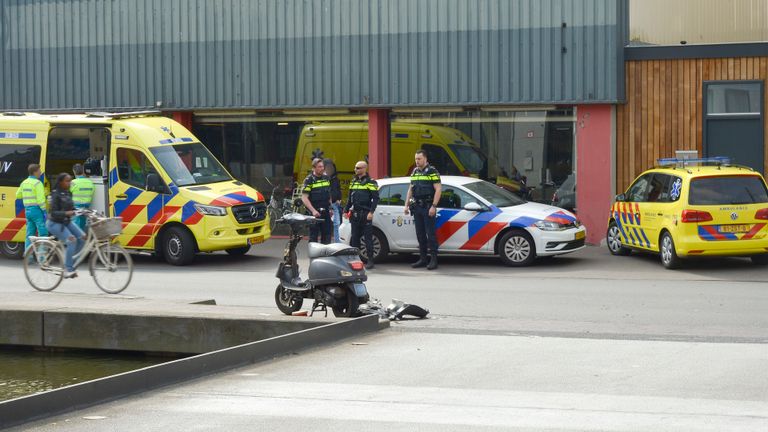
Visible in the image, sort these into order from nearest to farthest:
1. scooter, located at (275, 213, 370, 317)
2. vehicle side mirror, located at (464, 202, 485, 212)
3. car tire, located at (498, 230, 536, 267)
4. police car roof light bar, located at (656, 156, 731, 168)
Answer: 1. scooter, located at (275, 213, 370, 317)
2. police car roof light bar, located at (656, 156, 731, 168)
3. car tire, located at (498, 230, 536, 267)
4. vehicle side mirror, located at (464, 202, 485, 212)

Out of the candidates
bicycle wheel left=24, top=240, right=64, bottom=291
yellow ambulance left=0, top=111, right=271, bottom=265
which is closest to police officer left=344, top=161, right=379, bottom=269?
yellow ambulance left=0, top=111, right=271, bottom=265

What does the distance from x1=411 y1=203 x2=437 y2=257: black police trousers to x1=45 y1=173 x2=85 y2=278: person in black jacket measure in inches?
215

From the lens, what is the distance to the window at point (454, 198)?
64.7 feet

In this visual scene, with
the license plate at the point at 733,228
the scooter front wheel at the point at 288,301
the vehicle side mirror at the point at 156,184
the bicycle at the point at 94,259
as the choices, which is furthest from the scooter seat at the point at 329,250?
the vehicle side mirror at the point at 156,184

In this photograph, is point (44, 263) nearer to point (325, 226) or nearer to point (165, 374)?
point (325, 226)

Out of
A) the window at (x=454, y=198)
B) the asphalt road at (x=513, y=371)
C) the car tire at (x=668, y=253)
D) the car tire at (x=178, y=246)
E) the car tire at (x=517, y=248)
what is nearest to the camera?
the asphalt road at (x=513, y=371)

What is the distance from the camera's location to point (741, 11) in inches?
1010

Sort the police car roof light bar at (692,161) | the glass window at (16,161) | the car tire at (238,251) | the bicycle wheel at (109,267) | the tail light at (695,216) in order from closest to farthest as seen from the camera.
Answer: the bicycle wheel at (109,267) → the tail light at (695,216) → the police car roof light bar at (692,161) → the glass window at (16,161) → the car tire at (238,251)

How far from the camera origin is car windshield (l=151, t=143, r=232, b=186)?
67.3 ft

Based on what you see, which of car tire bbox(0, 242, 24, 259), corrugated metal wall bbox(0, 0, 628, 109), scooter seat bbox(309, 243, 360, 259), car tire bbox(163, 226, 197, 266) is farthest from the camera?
corrugated metal wall bbox(0, 0, 628, 109)

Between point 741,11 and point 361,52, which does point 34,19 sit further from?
point 741,11

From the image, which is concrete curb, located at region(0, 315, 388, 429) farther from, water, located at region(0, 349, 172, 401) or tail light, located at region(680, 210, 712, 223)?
tail light, located at region(680, 210, 712, 223)

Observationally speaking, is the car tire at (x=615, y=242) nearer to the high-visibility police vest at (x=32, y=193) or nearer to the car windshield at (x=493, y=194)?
the car windshield at (x=493, y=194)

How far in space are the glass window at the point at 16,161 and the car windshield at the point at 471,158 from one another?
26.3 ft
